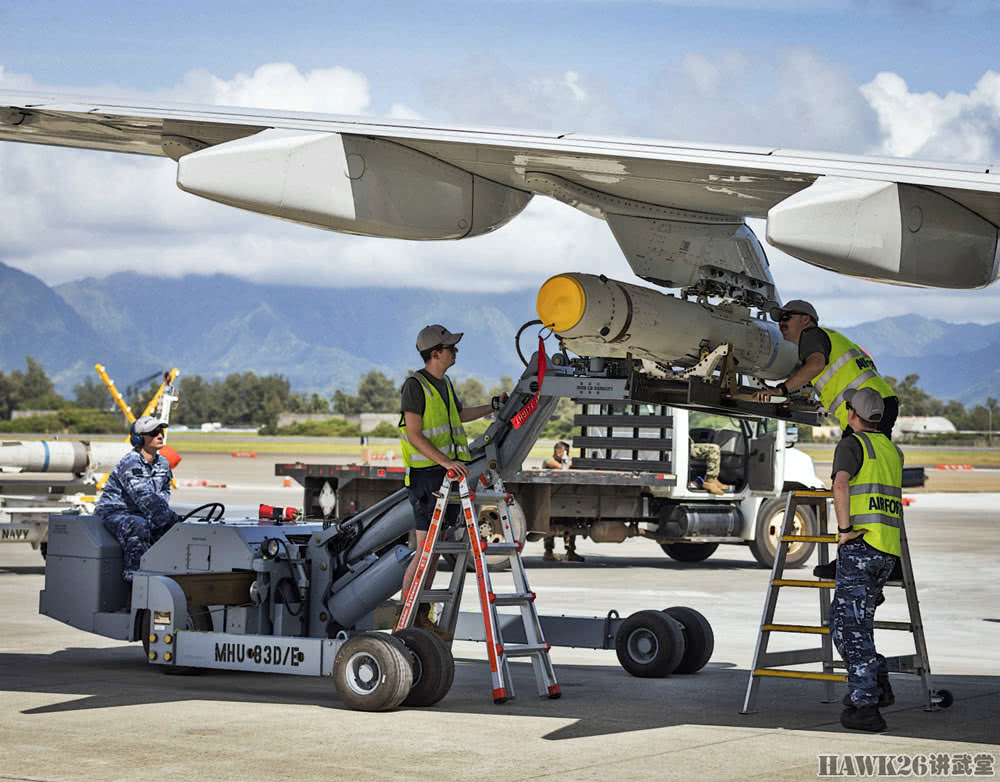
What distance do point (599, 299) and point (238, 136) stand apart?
8.14 feet

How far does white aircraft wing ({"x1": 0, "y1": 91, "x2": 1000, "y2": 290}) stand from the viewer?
7.41 m

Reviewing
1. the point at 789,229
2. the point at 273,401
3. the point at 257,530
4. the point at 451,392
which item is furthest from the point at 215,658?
the point at 273,401

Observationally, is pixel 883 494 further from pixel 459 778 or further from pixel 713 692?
pixel 459 778

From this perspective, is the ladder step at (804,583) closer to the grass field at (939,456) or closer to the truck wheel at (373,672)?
the truck wheel at (373,672)

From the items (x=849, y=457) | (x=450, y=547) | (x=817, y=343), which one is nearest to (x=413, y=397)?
(x=450, y=547)

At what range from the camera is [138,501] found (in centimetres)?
1093

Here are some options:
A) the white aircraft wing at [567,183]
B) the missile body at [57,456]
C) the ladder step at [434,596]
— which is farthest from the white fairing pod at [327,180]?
the missile body at [57,456]

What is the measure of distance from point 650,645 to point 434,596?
→ 2.01m

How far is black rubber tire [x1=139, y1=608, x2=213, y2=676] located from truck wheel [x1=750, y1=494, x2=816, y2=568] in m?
12.0

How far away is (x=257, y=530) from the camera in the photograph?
1051 cm

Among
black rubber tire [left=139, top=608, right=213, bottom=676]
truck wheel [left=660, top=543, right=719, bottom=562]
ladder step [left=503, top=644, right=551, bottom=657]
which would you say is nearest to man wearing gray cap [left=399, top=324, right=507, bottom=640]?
ladder step [left=503, top=644, right=551, bottom=657]

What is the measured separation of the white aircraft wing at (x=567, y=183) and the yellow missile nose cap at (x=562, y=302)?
728 millimetres

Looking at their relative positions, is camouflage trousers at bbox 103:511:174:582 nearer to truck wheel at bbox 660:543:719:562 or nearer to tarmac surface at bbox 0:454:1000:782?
tarmac surface at bbox 0:454:1000:782

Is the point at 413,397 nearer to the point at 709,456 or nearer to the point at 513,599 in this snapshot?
the point at 513,599
